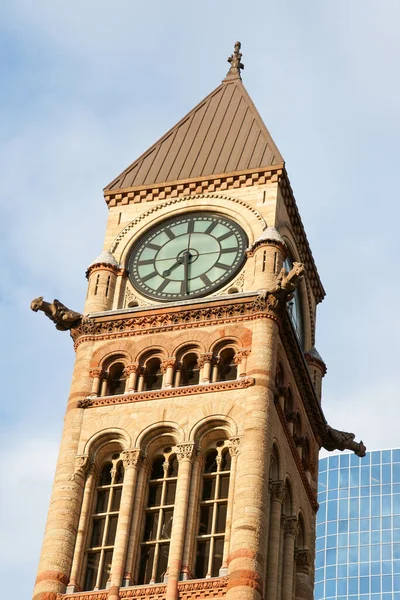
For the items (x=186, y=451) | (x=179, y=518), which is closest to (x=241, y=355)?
(x=186, y=451)

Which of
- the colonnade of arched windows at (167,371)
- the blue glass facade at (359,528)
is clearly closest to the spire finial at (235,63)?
the colonnade of arched windows at (167,371)

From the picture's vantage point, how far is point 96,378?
59281mm

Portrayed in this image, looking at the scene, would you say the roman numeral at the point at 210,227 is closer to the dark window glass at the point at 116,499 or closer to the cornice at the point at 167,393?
the cornice at the point at 167,393

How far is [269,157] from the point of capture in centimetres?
6475

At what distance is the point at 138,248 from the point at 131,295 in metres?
2.21

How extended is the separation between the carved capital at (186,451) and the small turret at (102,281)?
709 centimetres

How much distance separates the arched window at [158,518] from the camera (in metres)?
54.4

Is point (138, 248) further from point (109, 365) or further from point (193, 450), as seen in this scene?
point (193, 450)

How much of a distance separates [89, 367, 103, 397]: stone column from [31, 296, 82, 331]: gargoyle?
213 centimetres

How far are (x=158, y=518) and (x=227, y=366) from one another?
19.1 ft

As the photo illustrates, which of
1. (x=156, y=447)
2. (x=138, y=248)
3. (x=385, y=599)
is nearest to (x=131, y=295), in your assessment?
(x=138, y=248)

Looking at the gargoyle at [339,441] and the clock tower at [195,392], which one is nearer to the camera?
the clock tower at [195,392]

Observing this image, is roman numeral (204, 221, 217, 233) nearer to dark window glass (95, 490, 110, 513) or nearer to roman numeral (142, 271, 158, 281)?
roman numeral (142, 271, 158, 281)

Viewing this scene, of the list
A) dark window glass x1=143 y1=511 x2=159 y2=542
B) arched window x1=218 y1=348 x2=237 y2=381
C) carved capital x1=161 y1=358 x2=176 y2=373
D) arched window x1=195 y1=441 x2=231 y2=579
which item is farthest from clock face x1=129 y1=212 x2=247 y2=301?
dark window glass x1=143 y1=511 x2=159 y2=542
